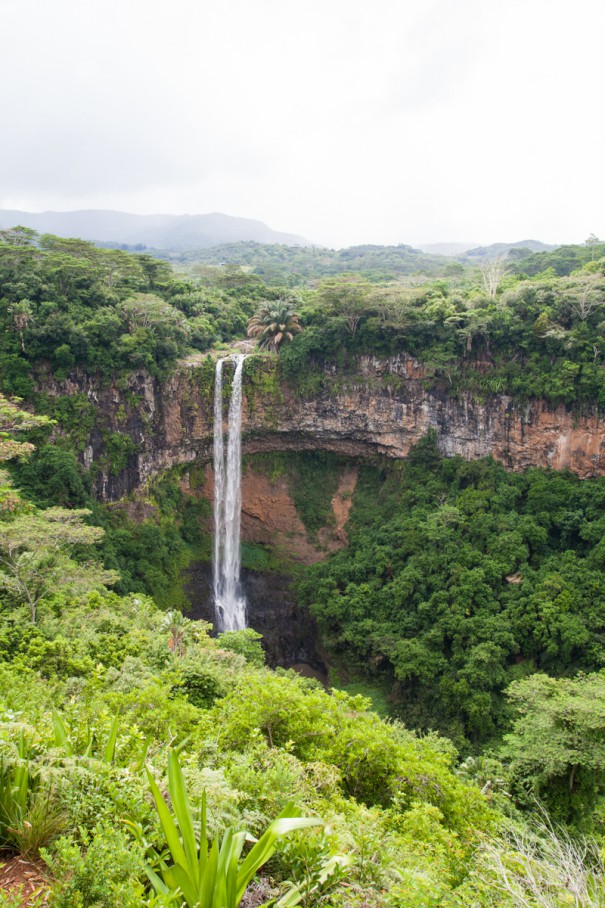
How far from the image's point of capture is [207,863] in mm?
2934

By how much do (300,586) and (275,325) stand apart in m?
11.5

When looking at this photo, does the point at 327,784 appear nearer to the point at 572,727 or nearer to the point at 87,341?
the point at 572,727

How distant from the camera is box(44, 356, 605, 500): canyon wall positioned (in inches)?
844

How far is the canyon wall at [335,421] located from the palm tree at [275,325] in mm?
1139

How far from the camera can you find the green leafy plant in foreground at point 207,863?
288 cm

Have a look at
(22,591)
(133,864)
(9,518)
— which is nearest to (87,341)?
(9,518)

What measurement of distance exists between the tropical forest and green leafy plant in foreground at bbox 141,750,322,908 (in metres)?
0.02

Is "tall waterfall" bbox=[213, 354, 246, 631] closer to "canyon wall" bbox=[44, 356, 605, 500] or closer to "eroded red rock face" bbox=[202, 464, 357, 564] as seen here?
"canyon wall" bbox=[44, 356, 605, 500]

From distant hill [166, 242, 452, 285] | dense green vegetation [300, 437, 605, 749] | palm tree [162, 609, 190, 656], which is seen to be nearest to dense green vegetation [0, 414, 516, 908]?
palm tree [162, 609, 190, 656]

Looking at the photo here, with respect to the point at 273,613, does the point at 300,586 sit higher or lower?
higher

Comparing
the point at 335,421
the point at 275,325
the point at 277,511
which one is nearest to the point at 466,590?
the point at 335,421

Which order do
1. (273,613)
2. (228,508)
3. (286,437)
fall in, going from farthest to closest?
(286,437), (228,508), (273,613)

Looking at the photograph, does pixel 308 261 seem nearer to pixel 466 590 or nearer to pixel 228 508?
pixel 228 508

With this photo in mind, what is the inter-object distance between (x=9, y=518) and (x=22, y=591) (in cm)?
269
